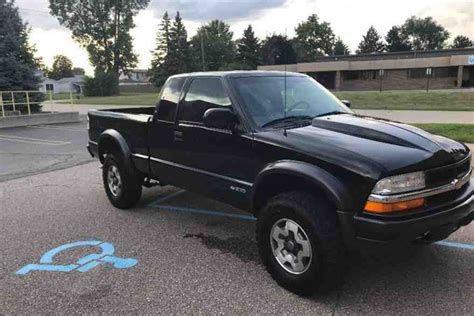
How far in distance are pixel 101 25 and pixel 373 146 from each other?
67.8 m

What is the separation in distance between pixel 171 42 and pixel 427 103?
5742cm

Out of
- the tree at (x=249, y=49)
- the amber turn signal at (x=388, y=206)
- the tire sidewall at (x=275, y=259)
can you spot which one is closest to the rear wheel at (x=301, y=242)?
the tire sidewall at (x=275, y=259)

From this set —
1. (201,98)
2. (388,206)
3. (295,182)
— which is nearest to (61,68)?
(201,98)

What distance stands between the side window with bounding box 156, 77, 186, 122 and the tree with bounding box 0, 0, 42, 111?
673 inches

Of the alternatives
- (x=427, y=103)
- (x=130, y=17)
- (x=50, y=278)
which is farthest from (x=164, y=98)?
(x=130, y=17)

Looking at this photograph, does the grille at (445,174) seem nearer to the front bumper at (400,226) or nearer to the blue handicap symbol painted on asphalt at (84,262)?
the front bumper at (400,226)

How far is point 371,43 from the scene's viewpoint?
108000 millimetres

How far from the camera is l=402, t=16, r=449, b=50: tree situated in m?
102

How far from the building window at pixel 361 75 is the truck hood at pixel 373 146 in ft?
190

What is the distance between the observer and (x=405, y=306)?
3225 millimetres

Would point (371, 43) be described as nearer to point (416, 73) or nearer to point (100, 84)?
point (416, 73)

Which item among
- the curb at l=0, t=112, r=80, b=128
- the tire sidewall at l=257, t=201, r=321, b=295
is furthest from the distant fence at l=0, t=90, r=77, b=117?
the tire sidewall at l=257, t=201, r=321, b=295

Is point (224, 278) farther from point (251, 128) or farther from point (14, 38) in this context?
point (14, 38)

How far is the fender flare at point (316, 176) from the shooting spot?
10.0 ft
